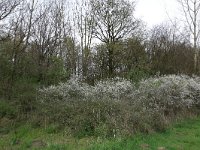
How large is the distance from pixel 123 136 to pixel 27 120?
4.83 meters

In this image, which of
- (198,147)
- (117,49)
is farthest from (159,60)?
(198,147)

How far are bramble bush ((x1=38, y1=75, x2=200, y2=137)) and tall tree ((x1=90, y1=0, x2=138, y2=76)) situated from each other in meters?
10.4

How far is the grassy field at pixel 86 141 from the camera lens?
28.5ft

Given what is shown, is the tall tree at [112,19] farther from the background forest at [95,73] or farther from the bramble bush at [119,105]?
the bramble bush at [119,105]

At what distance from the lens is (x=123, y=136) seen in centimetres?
952

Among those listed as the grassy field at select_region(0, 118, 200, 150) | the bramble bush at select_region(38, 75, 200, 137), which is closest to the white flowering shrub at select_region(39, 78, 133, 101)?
the bramble bush at select_region(38, 75, 200, 137)

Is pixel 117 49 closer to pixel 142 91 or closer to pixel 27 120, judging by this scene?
pixel 142 91

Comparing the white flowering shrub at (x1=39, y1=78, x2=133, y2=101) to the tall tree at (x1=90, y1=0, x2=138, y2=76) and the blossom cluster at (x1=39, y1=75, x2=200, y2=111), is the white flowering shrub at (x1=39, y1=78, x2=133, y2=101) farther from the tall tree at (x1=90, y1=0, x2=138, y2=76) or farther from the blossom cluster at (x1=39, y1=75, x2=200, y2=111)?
the tall tree at (x1=90, y1=0, x2=138, y2=76)

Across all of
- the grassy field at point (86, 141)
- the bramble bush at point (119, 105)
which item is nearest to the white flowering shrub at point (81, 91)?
the bramble bush at point (119, 105)

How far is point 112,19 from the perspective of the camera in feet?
85.1

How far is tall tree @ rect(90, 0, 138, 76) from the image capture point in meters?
26.0

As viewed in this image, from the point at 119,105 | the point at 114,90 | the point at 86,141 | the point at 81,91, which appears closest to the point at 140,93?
the point at 114,90

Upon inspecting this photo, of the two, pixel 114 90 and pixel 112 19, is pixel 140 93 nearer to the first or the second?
pixel 114 90

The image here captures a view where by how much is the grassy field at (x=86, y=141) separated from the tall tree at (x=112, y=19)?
49.5ft
